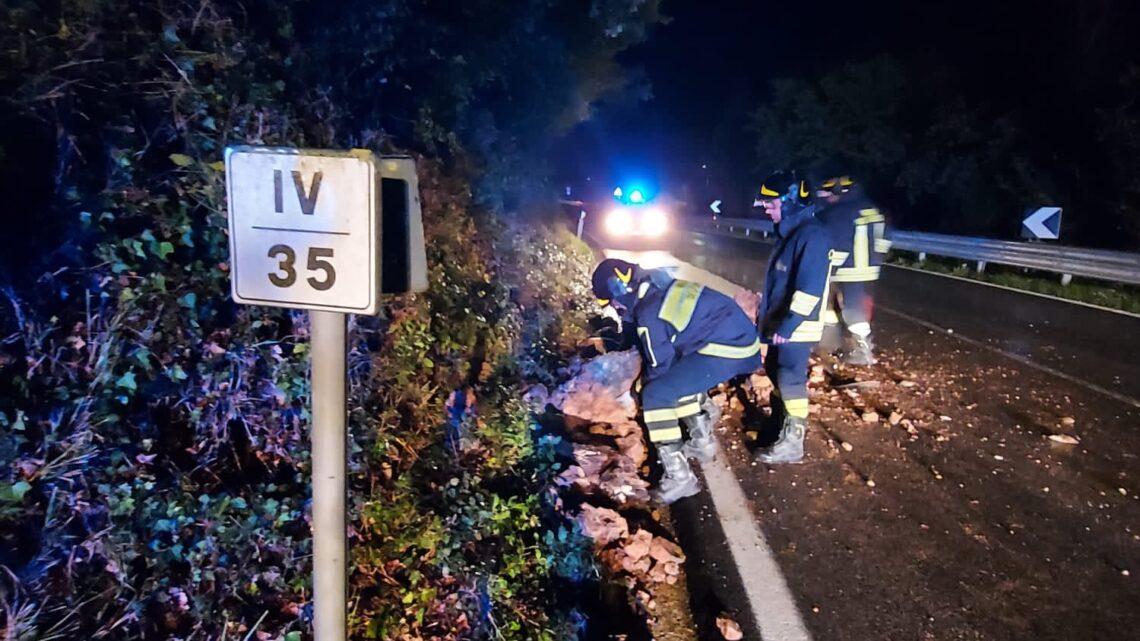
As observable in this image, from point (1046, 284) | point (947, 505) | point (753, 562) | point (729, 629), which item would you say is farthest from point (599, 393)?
point (1046, 284)

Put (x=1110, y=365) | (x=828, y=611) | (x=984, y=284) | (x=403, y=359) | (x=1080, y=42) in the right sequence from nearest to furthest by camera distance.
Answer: (x=828, y=611) < (x=403, y=359) < (x=1110, y=365) < (x=984, y=284) < (x=1080, y=42)

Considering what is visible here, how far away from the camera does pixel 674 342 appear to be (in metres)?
4.55

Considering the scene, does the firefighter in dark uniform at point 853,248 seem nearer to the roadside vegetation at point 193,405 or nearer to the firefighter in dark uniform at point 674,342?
the firefighter in dark uniform at point 674,342

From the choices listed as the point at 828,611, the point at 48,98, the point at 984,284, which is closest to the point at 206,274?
the point at 48,98

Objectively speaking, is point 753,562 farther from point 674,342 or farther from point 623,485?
point 674,342

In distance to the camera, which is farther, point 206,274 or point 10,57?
point 206,274

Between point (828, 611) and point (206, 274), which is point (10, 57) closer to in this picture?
point (206, 274)

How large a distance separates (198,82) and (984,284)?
40.3 feet

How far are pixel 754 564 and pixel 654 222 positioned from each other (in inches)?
560

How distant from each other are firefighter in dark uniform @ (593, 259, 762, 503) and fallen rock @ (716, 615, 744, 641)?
1.22 m

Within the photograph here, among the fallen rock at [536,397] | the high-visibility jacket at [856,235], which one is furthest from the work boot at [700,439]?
the high-visibility jacket at [856,235]

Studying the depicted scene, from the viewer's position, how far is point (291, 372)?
3.73m

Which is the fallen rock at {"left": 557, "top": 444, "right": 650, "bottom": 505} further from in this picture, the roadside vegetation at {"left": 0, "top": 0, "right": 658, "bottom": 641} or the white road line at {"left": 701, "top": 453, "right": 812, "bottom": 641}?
the white road line at {"left": 701, "top": 453, "right": 812, "bottom": 641}

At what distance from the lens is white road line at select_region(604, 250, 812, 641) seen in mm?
3211
